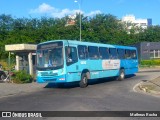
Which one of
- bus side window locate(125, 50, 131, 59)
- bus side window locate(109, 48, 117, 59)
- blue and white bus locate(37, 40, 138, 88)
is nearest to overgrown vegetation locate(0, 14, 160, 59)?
bus side window locate(125, 50, 131, 59)

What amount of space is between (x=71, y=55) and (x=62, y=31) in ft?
172

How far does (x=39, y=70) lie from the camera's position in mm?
20750

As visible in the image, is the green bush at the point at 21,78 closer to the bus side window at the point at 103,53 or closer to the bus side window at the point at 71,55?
the bus side window at the point at 103,53

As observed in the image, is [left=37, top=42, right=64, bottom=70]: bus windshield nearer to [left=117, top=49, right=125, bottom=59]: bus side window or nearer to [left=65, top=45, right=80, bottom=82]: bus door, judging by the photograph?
[left=65, top=45, right=80, bottom=82]: bus door

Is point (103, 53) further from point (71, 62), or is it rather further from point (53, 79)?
point (53, 79)

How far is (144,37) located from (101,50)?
62.6 m

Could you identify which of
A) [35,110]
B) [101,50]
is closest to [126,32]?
[101,50]

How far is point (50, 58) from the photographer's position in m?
20.3

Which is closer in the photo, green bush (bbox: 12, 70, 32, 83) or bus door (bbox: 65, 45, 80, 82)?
bus door (bbox: 65, 45, 80, 82)

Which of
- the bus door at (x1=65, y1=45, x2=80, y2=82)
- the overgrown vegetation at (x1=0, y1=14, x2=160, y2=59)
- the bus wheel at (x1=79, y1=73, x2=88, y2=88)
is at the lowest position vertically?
the bus wheel at (x1=79, y1=73, x2=88, y2=88)

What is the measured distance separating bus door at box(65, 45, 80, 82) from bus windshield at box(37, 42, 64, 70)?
0.37 m

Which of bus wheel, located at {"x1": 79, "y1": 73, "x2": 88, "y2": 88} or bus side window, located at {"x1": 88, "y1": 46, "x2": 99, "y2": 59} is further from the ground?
bus side window, located at {"x1": 88, "y1": 46, "x2": 99, "y2": 59}

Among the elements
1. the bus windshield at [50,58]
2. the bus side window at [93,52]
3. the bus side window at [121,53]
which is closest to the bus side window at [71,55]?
the bus windshield at [50,58]

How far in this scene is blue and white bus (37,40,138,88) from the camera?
20000mm
